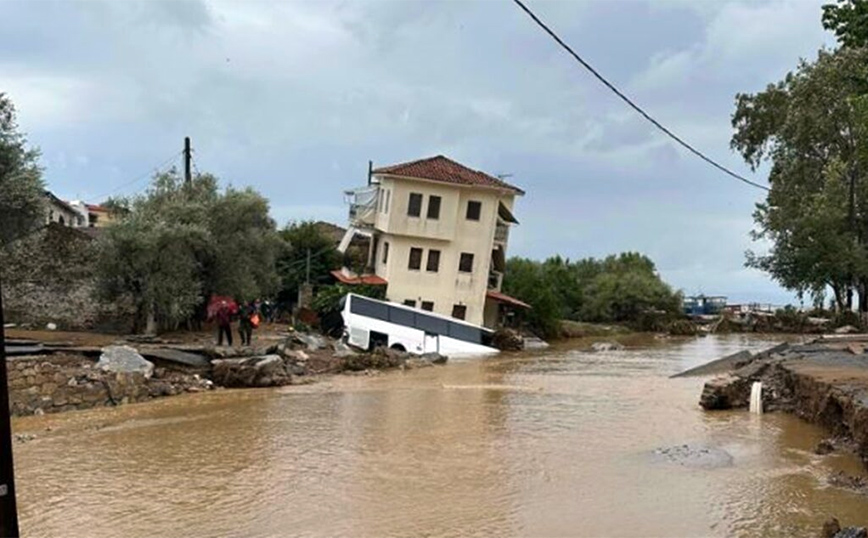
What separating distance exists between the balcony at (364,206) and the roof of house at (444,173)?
2.22 m

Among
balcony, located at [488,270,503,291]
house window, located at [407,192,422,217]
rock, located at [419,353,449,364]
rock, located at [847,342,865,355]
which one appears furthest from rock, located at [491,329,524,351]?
rock, located at [847,342,865,355]

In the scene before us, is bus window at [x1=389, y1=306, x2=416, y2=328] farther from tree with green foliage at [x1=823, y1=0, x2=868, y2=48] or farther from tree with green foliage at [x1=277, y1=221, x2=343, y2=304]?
tree with green foliage at [x1=823, y1=0, x2=868, y2=48]

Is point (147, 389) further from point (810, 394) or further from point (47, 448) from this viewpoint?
point (810, 394)

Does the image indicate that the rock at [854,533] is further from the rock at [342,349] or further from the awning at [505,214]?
the awning at [505,214]

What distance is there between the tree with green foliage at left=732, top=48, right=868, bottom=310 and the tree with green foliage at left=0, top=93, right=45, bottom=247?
37425mm

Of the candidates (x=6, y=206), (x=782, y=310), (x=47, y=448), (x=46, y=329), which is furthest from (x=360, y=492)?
(x=782, y=310)

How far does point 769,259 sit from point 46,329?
4504 cm

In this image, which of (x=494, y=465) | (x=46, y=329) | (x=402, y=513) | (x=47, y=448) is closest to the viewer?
(x=402, y=513)

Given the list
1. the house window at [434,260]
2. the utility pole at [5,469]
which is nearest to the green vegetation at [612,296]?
the house window at [434,260]

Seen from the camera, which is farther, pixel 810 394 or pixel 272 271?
pixel 272 271

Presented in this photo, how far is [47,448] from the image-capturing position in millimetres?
15305

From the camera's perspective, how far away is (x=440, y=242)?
4688 cm

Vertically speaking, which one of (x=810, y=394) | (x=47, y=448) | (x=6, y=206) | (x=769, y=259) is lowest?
(x=47, y=448)

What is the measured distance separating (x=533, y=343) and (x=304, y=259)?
47.0 ft
